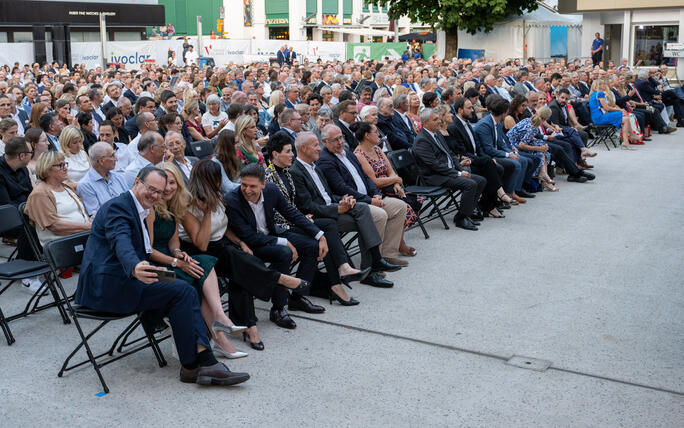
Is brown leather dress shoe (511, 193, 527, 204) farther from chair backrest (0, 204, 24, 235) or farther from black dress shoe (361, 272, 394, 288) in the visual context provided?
chair backrest (0, 204, 24, 235)

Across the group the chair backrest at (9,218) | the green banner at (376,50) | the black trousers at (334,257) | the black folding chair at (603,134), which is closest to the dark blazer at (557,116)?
the black folding chair at (603,134)

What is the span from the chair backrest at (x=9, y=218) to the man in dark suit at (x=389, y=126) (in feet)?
16.0

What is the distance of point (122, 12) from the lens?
124ft

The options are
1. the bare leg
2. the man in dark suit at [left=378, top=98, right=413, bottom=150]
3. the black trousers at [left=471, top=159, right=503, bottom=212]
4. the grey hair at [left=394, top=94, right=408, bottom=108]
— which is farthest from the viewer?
the grey hair at [left=394, top=94, right=408, bottom=108]

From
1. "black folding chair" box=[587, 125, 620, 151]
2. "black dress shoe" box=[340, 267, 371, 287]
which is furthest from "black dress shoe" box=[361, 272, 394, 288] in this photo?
"black folding chair" box=[587, 125, 620, 151]

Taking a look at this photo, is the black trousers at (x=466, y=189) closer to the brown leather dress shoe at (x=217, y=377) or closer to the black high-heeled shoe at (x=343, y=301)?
the black high-heeled shoe at (x=343, y=301)

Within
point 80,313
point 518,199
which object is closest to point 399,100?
point 518,199

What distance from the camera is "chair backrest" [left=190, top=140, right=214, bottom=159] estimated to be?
9.01 m

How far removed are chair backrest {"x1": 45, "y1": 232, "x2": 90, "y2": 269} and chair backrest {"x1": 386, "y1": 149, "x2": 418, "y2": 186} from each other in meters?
4.03

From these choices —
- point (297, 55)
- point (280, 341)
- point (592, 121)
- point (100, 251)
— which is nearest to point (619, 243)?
point (280, 341)

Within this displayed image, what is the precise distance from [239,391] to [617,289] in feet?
11.5

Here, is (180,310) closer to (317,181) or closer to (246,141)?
(317,181)

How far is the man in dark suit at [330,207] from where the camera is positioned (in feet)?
21.4

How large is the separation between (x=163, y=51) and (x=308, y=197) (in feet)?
85.3
